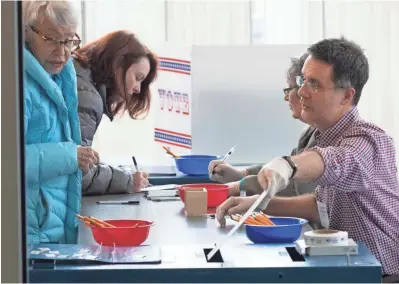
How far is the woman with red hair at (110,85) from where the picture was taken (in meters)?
3.11

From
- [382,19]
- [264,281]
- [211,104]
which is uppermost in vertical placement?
[382,19]

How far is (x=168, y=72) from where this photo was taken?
16.1ft

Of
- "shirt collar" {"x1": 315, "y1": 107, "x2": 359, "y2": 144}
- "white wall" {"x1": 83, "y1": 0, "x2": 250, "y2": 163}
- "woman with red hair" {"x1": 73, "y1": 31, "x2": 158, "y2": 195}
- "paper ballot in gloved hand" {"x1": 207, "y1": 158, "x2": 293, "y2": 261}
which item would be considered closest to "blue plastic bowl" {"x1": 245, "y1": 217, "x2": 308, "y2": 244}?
"paper ballot in gloved hand" {"x1": 207, "y1": 158, "x2": 293, "y2": 261}

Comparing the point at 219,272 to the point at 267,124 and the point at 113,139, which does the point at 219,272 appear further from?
the point at 113,139

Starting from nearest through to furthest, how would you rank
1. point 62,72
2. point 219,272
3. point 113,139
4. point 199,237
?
1. point 219,272
2. point 199,237
3. point 62,72
4. point 113,139

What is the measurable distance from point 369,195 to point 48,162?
935mm

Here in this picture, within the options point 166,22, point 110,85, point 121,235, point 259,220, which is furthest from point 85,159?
point 166,22

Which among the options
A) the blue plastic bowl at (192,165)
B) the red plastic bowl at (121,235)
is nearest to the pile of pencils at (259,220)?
the red plastic bowl at (121,235)

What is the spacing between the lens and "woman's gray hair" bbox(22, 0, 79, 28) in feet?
7.80

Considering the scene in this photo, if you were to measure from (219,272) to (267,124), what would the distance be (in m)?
2.92

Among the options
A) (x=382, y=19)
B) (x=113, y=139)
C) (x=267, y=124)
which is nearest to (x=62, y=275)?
(x=267, y=124)

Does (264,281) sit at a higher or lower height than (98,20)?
lower

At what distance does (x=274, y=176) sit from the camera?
6.55 feet

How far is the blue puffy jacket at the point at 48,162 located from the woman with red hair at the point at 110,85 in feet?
2.61
